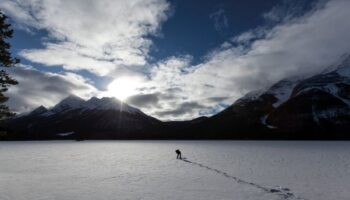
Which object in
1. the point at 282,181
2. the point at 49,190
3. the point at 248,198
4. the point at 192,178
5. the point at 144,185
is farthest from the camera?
the point at 192,178

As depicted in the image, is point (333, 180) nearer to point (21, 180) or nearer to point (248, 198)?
point (248, 198)

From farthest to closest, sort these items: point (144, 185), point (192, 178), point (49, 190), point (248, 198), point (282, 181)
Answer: point (192, 178) < point (282, 181) < point (144, 185) < point (49, 190) < point (248, 198)

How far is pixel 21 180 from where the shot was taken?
102 ft

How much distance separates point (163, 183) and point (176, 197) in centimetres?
665

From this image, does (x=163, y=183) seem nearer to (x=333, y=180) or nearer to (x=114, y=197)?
(x=114, y=197)

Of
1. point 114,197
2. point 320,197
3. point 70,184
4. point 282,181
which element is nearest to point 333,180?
point 282,181

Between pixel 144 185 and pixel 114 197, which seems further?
pixel 144 185

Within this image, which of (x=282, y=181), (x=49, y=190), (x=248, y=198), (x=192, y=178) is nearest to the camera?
(x=248, y=198)

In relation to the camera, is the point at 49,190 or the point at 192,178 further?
the point at 192,178

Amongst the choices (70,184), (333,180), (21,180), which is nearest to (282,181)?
(333,180)

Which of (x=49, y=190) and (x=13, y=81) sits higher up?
(x=13, y=81)

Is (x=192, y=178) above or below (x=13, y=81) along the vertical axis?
below

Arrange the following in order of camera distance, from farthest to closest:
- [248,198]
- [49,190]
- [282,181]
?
[282,181], [49,190], [248,198]

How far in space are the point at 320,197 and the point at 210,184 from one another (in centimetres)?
966
